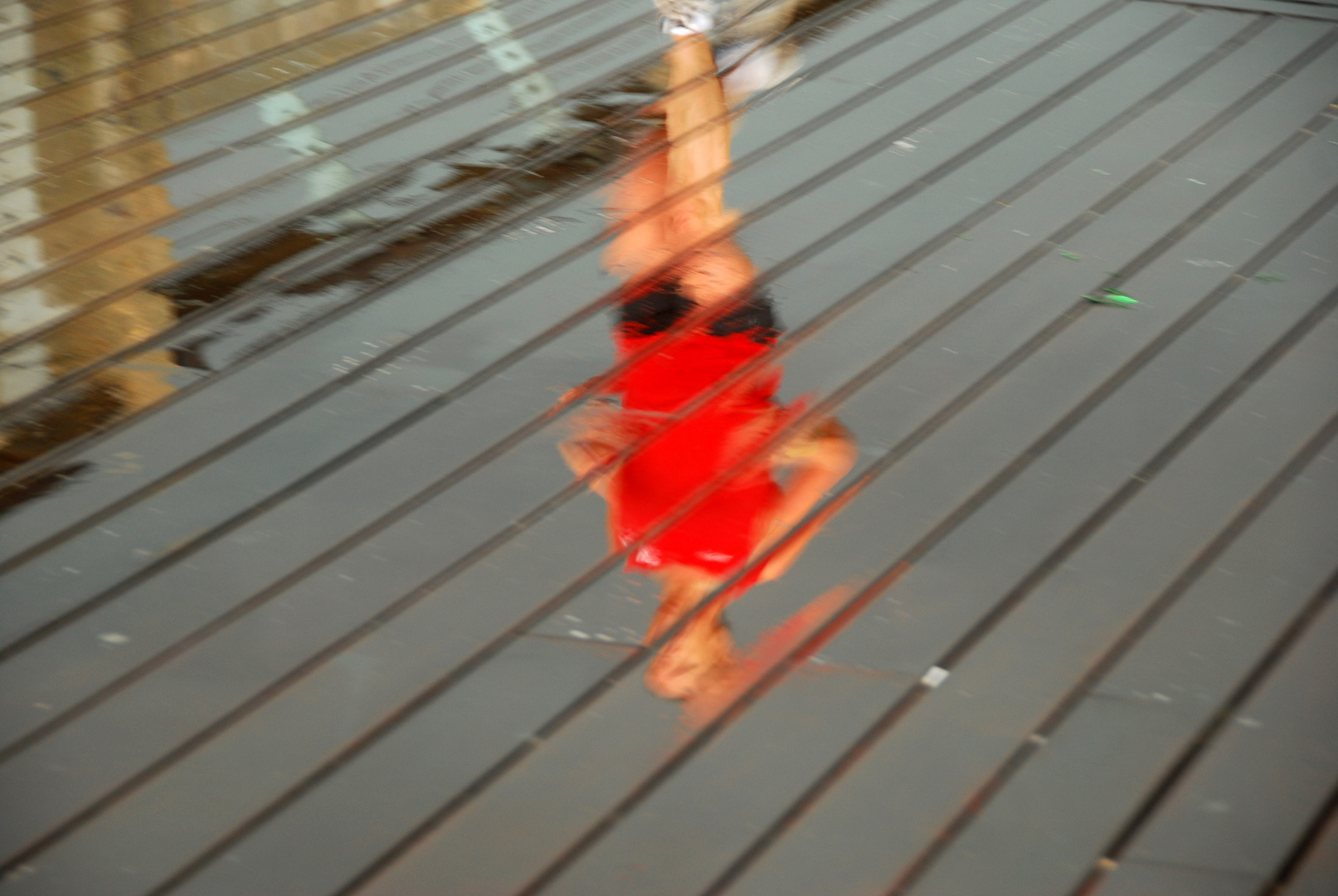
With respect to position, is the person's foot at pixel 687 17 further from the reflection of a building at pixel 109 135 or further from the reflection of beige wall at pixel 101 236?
the reflection of beige wall at pixel 101 236

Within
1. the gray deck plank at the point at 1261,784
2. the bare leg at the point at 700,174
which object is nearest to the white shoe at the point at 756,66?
the bare leg at the point at 700,174

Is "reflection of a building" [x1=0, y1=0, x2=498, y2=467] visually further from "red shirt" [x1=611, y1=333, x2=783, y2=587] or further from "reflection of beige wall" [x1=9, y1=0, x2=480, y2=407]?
"red shirt" [x1=611, y1=333, x2=783, y2=587]

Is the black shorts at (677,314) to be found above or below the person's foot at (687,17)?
below

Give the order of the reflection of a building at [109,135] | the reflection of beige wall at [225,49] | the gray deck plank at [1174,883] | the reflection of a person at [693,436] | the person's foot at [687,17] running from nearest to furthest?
the gray deck plank at [1174,883]
the reflection of a person at [693,436]
the reflection of a building at [109,135]
the reflection of beige wall at [225,49]
the person's foot at [687,17]

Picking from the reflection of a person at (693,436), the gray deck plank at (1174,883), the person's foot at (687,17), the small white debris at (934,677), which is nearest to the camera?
the gray deck plank at (1174,883)

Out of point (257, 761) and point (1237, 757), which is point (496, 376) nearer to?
point (257, 761)

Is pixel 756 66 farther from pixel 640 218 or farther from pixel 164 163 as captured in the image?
pixel 164 163

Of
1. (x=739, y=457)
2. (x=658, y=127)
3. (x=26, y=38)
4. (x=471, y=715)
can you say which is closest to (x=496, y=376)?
(x=739, y=457)

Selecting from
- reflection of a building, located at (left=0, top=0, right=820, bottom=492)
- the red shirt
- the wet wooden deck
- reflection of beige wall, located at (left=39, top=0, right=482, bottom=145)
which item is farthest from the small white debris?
reflection of beige wall, located at (left=39, top=0, right=482, bottom=145)

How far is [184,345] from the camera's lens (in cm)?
212

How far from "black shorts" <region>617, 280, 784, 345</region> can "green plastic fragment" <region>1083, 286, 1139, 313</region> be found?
1.91ft

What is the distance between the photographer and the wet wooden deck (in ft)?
4.44

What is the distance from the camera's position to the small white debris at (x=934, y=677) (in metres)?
1.50

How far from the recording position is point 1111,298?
218 centimetres
